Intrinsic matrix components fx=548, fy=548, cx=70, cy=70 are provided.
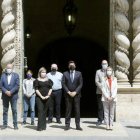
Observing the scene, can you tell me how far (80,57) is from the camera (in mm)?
24172

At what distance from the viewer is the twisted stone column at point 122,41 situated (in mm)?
17391

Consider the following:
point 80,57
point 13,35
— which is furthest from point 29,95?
point 80,57

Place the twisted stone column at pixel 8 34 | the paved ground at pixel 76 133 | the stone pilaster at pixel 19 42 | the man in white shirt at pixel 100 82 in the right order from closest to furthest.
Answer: the paved ground at pixel 76 133, the man in white shirt at pixel 100 82, the twisted stone column at pixel 8 34, the stone pilaster at pixel 19 42

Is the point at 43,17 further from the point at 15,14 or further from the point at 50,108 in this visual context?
the point at 50,108

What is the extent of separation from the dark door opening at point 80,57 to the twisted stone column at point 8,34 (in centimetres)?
623

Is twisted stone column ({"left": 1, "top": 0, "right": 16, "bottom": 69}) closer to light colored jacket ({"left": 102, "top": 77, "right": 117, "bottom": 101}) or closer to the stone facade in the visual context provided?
the stone facade

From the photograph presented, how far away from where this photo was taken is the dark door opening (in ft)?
78.4

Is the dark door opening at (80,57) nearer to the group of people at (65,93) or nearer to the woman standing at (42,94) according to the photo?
the group of people at (65,93)

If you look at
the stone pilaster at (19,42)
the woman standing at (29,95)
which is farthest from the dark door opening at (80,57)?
the woman standing at (29,95)

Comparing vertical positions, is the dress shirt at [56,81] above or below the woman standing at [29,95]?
above

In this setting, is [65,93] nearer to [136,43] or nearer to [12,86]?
[12,86]

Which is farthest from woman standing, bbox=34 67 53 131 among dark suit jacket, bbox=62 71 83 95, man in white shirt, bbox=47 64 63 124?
man in white shirt, bbox=47 64 63 124

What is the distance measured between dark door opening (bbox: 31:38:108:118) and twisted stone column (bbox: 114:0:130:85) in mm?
6286

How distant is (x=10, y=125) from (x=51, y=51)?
8156mm
